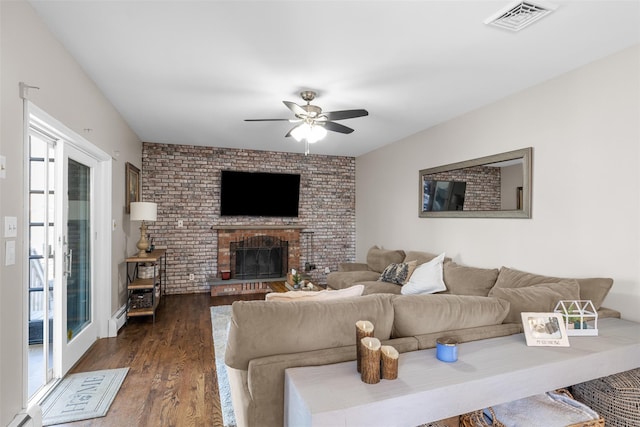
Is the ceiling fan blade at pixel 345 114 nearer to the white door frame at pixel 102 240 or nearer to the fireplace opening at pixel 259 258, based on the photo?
the white door frame at pixel 102 240

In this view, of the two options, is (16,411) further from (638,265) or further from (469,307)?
(638,265)

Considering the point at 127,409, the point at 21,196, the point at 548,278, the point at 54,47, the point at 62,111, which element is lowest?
the point at 127,409

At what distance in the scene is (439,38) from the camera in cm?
228

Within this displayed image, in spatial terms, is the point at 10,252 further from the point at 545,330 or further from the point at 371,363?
the point at 545,330

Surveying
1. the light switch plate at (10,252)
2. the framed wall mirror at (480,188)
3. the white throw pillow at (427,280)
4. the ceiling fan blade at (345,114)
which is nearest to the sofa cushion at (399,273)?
the white throw pillow at (427,280)

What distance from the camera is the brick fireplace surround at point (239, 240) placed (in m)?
5.69

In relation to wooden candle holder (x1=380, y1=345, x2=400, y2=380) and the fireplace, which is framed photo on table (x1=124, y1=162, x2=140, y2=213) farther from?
wooden candle holder (x1=380, y1=345, x2=400, y2=380)

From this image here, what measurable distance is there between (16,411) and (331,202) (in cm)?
539

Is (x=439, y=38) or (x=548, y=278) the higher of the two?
(x=439, y=38)

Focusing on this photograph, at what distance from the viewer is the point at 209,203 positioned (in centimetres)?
587

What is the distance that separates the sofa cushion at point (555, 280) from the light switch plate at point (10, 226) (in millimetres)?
3710

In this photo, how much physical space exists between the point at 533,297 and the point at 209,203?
5092mm

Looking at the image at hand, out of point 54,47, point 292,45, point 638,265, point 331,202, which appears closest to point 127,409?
point 54,47

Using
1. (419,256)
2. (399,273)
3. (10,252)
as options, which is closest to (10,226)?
(10,252)
